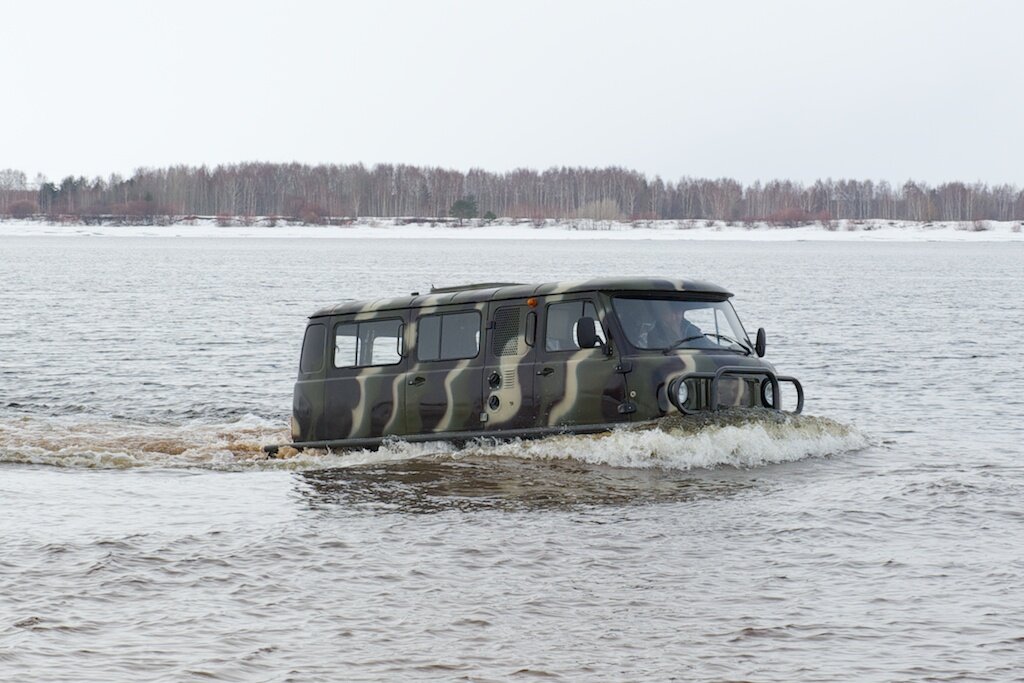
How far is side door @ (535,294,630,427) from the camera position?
14.6 metres

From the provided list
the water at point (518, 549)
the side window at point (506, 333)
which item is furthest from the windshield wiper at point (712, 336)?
the side window at point (506, 333)

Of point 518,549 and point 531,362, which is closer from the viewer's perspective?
point 518,549

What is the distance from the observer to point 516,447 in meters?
15.1

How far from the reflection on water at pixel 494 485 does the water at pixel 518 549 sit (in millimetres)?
55

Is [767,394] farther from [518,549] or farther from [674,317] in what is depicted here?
[518,549]

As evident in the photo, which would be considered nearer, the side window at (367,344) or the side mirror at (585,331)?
the side mirror at (585,331)

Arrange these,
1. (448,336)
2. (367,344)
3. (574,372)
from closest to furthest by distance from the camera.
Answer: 1. (574,372)
2. (448,336)
3. (367,344)

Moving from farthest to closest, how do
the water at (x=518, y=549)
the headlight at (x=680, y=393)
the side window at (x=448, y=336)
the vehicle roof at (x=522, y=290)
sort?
the side window at (x=448, y=336) → the vehicle roof at (x=522, y=290) → the headlight at (x=680, y=393) → the water at (x=518, y=549)

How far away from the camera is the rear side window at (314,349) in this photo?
56.4ft

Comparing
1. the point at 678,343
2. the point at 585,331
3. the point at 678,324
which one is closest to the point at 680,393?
the point at 678,343

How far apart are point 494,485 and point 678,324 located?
3.04 meters

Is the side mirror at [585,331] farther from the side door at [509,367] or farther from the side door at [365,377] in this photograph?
the side door at [365,377]

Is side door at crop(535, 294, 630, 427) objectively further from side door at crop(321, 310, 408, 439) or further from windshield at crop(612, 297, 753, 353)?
side door at crop(321, 310, 408, 439)

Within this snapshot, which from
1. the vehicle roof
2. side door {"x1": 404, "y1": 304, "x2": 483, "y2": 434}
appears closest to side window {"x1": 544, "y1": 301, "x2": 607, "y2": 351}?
the vehicle roof
